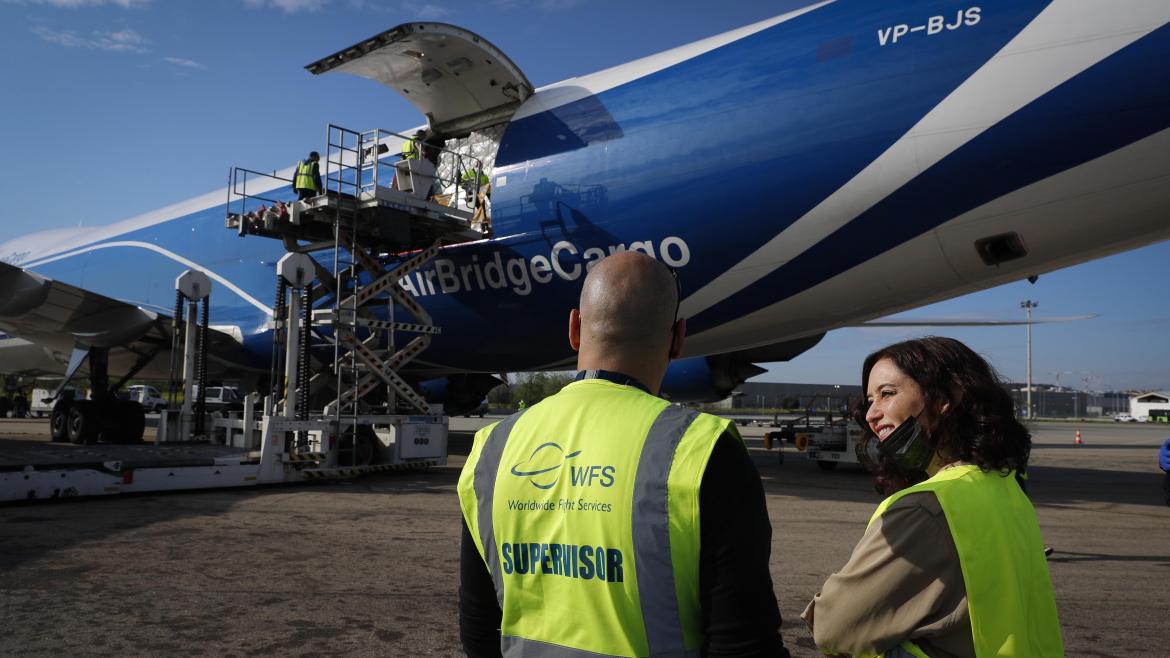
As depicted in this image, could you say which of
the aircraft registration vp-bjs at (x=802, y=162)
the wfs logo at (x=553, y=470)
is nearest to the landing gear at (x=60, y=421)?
the aircraft registration vp-bjs at (x=802, y=162)

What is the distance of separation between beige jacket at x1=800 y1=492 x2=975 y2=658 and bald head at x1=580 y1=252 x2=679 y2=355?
0.59 meters

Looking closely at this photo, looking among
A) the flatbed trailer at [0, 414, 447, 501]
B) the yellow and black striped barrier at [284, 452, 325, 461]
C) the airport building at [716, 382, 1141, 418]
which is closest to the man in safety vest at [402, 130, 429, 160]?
the flatbed trailer at [0, 414, 447, 501]

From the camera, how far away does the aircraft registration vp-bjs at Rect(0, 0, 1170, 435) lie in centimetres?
614

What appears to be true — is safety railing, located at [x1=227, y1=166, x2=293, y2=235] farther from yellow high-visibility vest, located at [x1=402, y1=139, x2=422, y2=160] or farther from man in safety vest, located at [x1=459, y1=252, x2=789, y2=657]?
man in safety vest, located at [x1=459, y1=252, x2=789, y2=657]

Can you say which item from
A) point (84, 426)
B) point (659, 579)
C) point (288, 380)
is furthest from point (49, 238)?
point (659, 579)

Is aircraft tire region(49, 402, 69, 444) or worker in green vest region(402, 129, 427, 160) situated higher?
worker in green vest region(402, 129, 427, 160)

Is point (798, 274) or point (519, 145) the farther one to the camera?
point (519, 145)

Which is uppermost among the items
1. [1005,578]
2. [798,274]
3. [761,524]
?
[798,274]

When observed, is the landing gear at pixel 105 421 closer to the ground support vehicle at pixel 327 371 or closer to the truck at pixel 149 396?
the ground support vehicle at pixel 327 371

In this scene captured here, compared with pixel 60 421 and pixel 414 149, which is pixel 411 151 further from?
pixel 60 421

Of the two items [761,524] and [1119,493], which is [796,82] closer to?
[761,524]

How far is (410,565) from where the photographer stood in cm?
556

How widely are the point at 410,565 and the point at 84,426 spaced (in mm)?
9121

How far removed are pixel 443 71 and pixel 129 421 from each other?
738 centimetres
